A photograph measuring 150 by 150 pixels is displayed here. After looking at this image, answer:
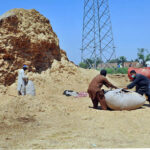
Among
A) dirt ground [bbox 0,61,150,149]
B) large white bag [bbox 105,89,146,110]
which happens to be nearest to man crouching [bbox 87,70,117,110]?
large white bag [bbox 105,89,146,110]

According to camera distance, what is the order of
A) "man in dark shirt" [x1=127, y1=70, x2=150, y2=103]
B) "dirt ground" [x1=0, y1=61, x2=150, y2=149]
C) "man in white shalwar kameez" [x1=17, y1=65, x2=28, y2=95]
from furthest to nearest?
"man in white shalwar kameez" [x1=17, y1=65, x2=28, y2=95] < "man in dark shirt" [x1=127, y1=70, x2=150, y2=103] < "dirt ground" [x1=0, y1=61, x2=150, y2=149]

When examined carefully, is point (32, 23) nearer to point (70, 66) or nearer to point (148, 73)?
point (70, 66)

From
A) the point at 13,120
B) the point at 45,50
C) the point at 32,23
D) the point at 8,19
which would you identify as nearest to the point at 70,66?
the point at 45,50

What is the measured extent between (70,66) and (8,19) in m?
4.78

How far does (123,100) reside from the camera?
6.62 meters

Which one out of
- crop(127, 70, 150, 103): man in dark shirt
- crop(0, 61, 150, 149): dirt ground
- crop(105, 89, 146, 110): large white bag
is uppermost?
crop(127, 70, 150, 103): man in dark shirt

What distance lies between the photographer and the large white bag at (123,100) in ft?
21.7

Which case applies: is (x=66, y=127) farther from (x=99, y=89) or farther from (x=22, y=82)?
(x=22, y=82)

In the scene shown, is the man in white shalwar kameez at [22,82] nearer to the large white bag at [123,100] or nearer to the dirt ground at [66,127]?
the dirt ground at [66,127]

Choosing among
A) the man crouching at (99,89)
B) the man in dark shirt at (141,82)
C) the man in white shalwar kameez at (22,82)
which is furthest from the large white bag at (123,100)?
the man in white shalwar kameez at (22,82)

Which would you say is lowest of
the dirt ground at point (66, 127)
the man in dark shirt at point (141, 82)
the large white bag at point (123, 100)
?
the dirt ground at point (66, 127)

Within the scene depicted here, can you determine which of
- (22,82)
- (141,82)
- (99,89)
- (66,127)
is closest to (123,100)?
(99,89)

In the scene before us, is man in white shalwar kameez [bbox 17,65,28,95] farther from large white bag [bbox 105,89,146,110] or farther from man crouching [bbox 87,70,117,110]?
large white bag [bbox 105,89,146,110]

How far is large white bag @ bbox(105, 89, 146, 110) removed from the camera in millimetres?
6629
